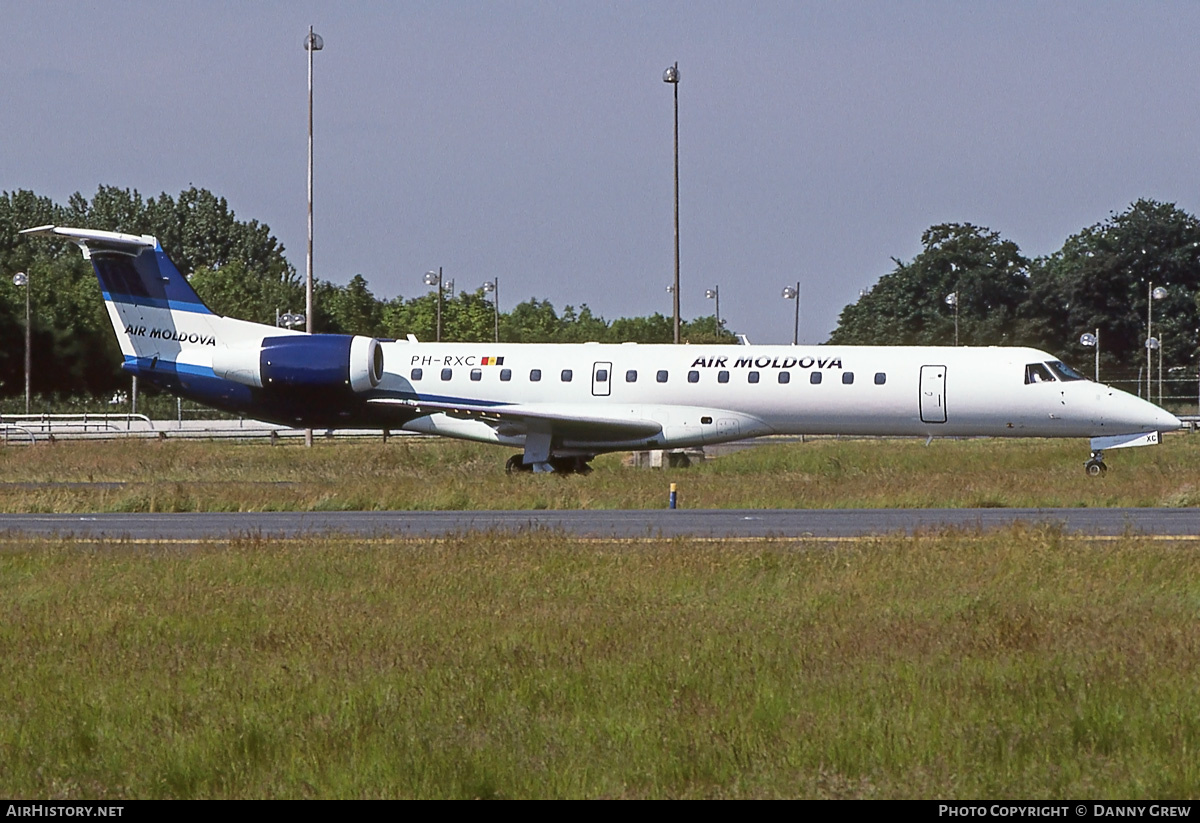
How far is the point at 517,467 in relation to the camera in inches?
1264

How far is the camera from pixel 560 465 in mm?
32406

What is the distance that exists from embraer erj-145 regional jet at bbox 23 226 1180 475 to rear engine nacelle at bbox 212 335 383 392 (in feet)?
0.09

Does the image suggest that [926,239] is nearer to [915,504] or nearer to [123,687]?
[915,504]

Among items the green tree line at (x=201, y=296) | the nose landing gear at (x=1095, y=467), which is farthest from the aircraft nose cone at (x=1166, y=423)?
the green tree line at (x=201, y=296)

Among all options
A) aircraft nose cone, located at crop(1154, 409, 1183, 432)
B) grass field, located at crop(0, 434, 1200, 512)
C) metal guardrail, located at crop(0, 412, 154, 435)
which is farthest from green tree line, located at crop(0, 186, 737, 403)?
aircraft nose cone, located at crop(1154, 409, 1183, 432)

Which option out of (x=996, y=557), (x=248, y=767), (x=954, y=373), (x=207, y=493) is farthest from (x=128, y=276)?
(x=248, y=767)

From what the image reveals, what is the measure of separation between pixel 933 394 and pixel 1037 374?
1.98 metres

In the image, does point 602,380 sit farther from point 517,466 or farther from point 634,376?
point 517,466

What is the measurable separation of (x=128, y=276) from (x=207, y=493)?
850cm

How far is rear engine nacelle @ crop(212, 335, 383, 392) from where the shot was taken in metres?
31.9

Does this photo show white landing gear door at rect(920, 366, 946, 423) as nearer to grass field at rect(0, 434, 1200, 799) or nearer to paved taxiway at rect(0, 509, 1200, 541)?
paved taxiway at rect(0, 509, 1200, 541)

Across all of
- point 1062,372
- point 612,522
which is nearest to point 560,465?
point 1062,372

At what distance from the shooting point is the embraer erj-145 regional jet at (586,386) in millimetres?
30516

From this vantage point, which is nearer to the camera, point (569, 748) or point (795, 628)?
point (569, 748)
